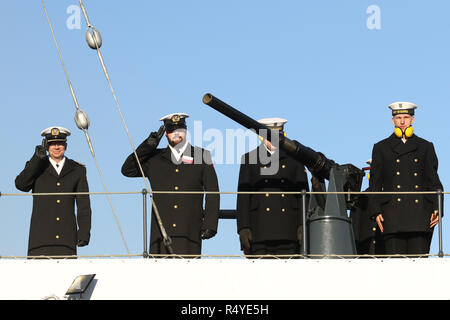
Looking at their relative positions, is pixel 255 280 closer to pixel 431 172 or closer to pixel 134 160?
pixel 134 160

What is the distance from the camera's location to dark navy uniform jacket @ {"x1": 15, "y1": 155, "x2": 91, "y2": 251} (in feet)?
Answer: 53.9

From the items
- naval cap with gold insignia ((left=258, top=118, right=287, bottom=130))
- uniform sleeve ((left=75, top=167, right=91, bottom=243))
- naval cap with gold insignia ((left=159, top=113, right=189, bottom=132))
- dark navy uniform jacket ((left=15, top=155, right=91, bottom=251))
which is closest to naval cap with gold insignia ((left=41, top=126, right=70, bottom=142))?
dark navy uniform jacket ((left=15, top=155, right=91, bottom=251))

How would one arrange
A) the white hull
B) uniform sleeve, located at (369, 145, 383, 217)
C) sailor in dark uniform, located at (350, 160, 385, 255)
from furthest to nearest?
1. sailor in dark uniform, located at (350, 160, 385, 255)
2. uniform sleeve, located at (369, 145, 383, 217)
3. the white hull

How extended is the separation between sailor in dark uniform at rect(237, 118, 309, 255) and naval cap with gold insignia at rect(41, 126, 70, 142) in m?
2.01

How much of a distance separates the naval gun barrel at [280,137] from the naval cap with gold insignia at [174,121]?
300 mm

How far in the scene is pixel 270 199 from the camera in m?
16.6

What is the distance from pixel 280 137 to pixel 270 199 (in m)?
0.71

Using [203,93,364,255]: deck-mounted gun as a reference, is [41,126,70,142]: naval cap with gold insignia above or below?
above

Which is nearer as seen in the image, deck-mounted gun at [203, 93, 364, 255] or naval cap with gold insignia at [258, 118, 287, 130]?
deck-mounted gun at [203, 93, 364, 255]

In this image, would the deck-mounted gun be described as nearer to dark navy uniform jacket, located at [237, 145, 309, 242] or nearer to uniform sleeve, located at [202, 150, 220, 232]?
dark navy uniform jacket, located at [237, 145, 309, 242]

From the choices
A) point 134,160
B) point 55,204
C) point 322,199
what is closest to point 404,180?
point 322,199

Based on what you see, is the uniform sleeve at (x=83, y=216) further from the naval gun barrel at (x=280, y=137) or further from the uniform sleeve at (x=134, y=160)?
the naval gun barrel at (x=280, y=137)
